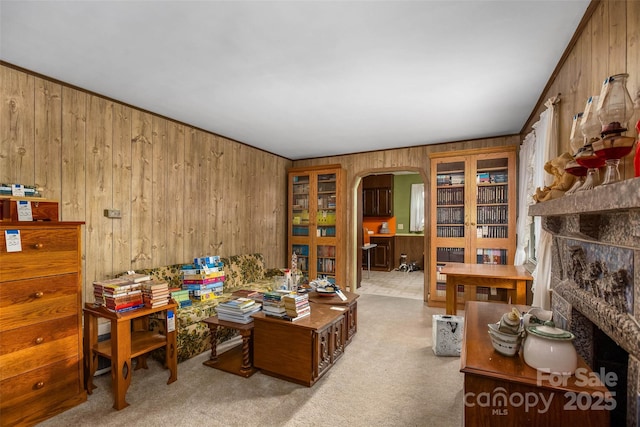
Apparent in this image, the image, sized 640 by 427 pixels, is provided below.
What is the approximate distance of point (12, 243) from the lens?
1913mm

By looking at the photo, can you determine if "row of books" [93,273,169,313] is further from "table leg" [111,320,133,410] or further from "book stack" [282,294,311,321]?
"book stack" [282,294,311,321]

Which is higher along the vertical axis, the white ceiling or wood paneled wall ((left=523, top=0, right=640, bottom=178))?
the white ceiling

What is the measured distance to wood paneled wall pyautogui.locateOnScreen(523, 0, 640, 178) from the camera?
1360mm

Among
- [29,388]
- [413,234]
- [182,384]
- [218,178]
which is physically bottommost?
[182,384]

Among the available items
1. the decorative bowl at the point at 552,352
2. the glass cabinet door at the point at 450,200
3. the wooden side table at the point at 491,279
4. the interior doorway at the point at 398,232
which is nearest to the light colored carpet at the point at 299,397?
the wooden side table at the point at 491,279

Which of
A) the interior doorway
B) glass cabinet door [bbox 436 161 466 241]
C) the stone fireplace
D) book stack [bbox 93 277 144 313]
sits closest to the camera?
the stone fireplace

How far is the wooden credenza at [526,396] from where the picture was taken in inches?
45.0

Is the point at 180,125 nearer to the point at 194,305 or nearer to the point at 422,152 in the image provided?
the point at 194,305

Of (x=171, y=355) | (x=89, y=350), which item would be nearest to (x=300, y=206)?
(x=171, y=355)

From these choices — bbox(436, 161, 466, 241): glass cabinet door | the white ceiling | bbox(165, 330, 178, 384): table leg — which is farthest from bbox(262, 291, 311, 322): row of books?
bbox(436, 161, 466, 241): glass cabinet door

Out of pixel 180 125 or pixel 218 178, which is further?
pixel 218 178

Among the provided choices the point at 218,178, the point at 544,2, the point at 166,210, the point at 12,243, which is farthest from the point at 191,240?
the point at 544,2

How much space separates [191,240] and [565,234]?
378 centimetres

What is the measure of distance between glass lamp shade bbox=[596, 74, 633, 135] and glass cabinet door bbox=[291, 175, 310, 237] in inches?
186
